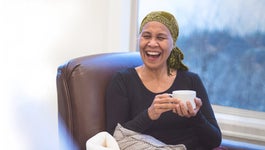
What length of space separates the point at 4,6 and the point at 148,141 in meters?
0.89

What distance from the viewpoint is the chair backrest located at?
4.08 ft

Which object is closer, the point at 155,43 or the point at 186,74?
the point at 155,43

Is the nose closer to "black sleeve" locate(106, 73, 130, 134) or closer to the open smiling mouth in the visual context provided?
the open smiling mouth

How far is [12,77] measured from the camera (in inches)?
A: 60.2

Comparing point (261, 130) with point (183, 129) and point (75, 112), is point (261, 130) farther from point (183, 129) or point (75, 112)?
point (75, 112)

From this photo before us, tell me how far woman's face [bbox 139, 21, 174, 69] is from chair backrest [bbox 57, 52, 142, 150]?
0.23 meters

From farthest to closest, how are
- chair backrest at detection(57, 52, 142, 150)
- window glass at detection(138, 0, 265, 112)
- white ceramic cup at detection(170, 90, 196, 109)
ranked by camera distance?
window glass at detection(138, 0, 265, 112), chair backrest at detection(57, 52, 142, 150), white ceramic cup at detection(170, 90, 196, 109)

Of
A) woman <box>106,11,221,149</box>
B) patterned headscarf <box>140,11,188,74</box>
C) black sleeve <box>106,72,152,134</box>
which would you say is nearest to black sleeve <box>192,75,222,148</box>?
woman <box>106,11,221,149</box>

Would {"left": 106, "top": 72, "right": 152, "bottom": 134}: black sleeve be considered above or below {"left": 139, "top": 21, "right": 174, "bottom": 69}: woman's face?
below

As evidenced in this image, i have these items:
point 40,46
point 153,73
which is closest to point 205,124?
point 153,73

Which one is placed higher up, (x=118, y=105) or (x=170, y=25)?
(x=170, y=25)

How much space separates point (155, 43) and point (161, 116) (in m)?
0.31

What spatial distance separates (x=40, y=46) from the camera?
1.62m

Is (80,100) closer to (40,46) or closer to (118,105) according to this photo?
(118,105)
